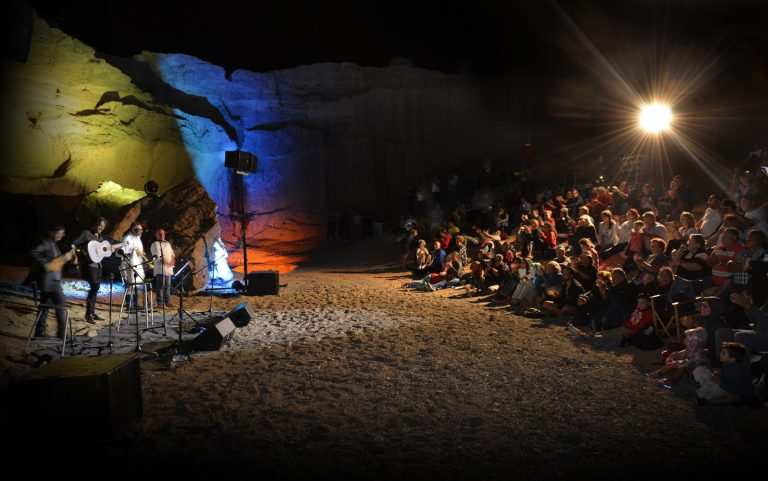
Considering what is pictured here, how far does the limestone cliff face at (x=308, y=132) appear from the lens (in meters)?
24.5

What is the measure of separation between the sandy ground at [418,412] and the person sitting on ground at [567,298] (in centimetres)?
77

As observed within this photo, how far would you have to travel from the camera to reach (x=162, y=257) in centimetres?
977

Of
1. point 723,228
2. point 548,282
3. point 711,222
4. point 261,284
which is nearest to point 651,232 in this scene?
point 711,222

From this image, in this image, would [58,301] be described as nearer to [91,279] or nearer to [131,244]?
[91,279]

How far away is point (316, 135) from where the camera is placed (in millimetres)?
27953

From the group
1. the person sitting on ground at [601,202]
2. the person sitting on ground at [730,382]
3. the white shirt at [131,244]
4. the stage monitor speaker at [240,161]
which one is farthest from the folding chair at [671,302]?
the stage monitor speaker at [240,161]

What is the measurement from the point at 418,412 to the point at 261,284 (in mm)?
8161

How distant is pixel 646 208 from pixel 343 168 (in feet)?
61.1

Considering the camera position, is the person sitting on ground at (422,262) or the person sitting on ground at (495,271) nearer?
the person sitting on ground at (495,271)

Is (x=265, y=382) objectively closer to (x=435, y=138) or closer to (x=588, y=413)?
(x=588, y=413)

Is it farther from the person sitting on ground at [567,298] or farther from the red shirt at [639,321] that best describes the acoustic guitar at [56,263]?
the red shirt at [639,321]

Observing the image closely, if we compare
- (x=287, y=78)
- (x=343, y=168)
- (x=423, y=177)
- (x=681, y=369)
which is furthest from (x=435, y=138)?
(x=681, y=369)

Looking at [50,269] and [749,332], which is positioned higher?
[50,269]

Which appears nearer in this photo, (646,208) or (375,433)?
(375,433)
